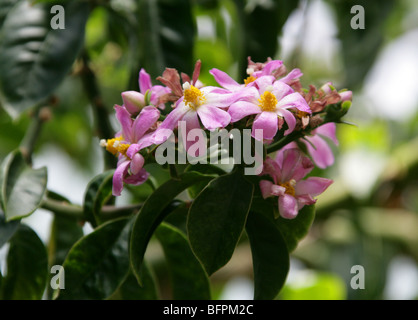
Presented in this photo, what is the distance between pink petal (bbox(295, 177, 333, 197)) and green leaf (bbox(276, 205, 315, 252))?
0.07 m

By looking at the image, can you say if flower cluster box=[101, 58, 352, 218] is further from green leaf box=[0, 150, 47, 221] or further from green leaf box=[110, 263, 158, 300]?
green leaf box=[110, 263, 158, 300]

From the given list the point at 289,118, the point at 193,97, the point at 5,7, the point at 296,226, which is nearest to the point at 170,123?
the point at 193,97

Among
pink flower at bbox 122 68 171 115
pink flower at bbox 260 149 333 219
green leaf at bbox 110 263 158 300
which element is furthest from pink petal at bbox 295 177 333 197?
green leaf at bbox 110 263 158 300

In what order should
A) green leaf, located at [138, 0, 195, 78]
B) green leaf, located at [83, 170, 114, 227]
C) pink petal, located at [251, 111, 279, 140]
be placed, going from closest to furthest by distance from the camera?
pink petal, located at [251, 111, 279, 140], green leaf, located at [83, 170, 114, 227], green leaf, located at [138, 0, 195, 78]

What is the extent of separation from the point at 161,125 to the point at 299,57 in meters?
1.07

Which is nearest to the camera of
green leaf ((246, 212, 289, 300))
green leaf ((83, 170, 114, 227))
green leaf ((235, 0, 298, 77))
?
green leaf ((246, 212, 289, 300))

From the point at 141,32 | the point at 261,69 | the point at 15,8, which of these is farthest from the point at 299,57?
the point at 261,69

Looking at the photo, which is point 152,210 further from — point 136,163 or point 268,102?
point 268,102

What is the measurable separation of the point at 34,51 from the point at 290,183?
64cm

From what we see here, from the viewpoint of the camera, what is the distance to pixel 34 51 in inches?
45.9

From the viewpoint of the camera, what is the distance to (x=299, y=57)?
5.64ft

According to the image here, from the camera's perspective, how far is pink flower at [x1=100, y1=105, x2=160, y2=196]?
73 cm

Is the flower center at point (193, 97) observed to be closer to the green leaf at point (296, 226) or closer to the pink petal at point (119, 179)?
the pink petal at point (119, 179)
